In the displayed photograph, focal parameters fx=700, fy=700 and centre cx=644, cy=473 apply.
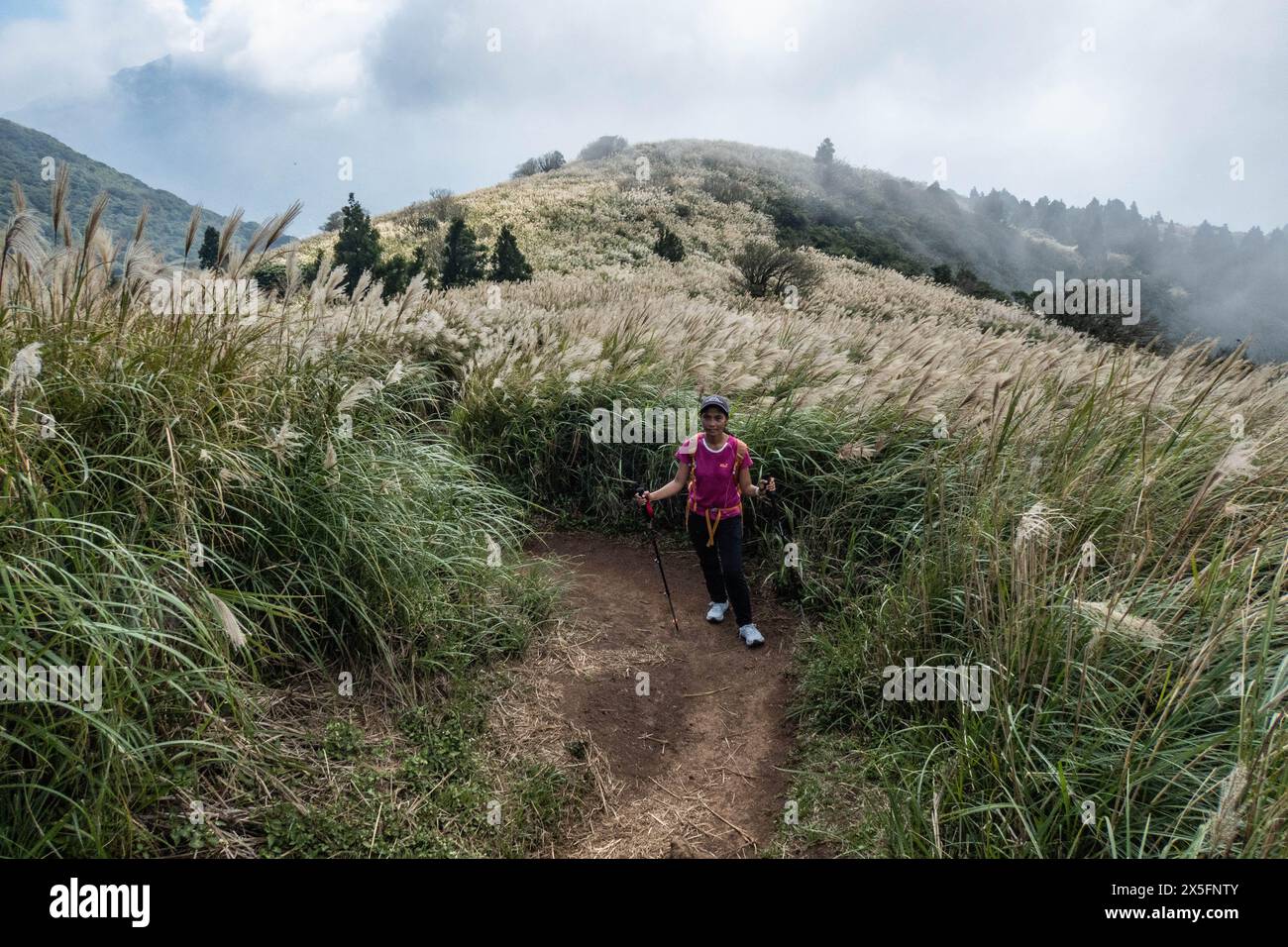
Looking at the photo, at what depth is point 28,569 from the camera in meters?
2.32

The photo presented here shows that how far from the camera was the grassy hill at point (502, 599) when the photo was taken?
89.4 inches

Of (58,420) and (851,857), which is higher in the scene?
(58,420)

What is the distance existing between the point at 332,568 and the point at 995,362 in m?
5.38

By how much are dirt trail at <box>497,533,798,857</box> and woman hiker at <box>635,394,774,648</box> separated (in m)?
0.34

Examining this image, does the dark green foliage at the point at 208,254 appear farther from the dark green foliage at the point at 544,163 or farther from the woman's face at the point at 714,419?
the dark green foliage at the point at 544,163

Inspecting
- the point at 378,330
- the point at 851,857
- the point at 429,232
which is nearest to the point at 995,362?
the point at 851,857

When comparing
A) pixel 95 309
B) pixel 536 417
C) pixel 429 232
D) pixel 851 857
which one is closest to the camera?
pixel 851 857

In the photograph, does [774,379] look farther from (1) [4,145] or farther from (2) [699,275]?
(1) [4,145]

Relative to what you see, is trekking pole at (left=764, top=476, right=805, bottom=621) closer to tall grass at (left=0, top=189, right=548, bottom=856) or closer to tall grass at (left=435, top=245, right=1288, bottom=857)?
tall grass at (left=435, top=245, right=1288, bottom=857)

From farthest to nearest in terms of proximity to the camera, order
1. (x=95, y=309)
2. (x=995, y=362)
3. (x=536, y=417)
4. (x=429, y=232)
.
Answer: (x=429, y=232) < (x=536, y=417) < (x=995, y=362) < (x=95, y=309)
